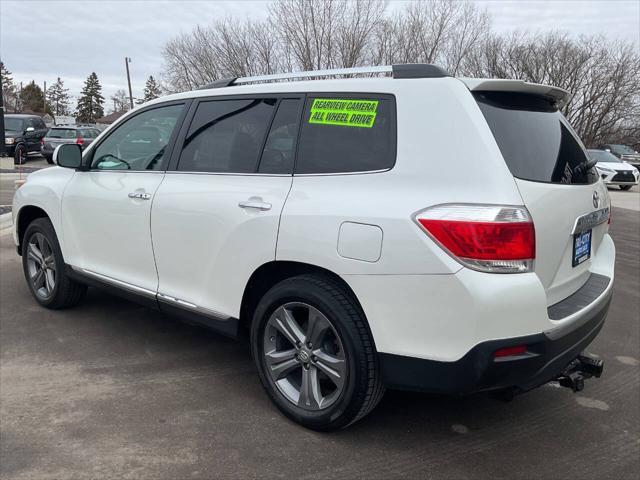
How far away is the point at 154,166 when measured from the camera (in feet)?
11.7

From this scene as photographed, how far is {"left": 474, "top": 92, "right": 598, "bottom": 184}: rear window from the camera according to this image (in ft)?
7.89

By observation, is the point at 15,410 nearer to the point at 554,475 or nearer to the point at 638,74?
the point at 554,475

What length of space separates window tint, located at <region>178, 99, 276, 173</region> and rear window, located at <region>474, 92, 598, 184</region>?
1238 mm

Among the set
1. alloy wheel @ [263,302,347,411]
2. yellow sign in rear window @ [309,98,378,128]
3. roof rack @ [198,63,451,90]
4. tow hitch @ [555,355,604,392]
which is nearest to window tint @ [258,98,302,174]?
yellow sign in rear window @ [309,98,378,128]

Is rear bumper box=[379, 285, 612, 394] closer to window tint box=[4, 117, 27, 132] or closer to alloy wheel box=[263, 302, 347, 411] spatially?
alloy wheel box=[263, 302, 347, 411]

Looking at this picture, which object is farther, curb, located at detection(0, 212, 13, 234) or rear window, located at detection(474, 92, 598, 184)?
curb, located at detection(0, 212, 13, 234)

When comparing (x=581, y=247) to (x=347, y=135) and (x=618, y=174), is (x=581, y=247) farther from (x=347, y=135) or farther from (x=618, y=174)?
(x=618, y=174)

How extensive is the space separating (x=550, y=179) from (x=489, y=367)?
94 centimetres

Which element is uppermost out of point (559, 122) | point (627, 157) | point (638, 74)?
point (638, 74)

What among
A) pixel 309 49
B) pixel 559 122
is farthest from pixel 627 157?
pixel 559 122

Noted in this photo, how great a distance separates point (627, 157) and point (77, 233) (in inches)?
1195

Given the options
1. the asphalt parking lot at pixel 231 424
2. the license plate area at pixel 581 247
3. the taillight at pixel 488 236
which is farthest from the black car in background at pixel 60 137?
the taillight at pixel 488 236

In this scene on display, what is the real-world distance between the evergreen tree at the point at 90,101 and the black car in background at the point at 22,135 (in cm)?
7610

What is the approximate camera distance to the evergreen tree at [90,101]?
92.8 meters
